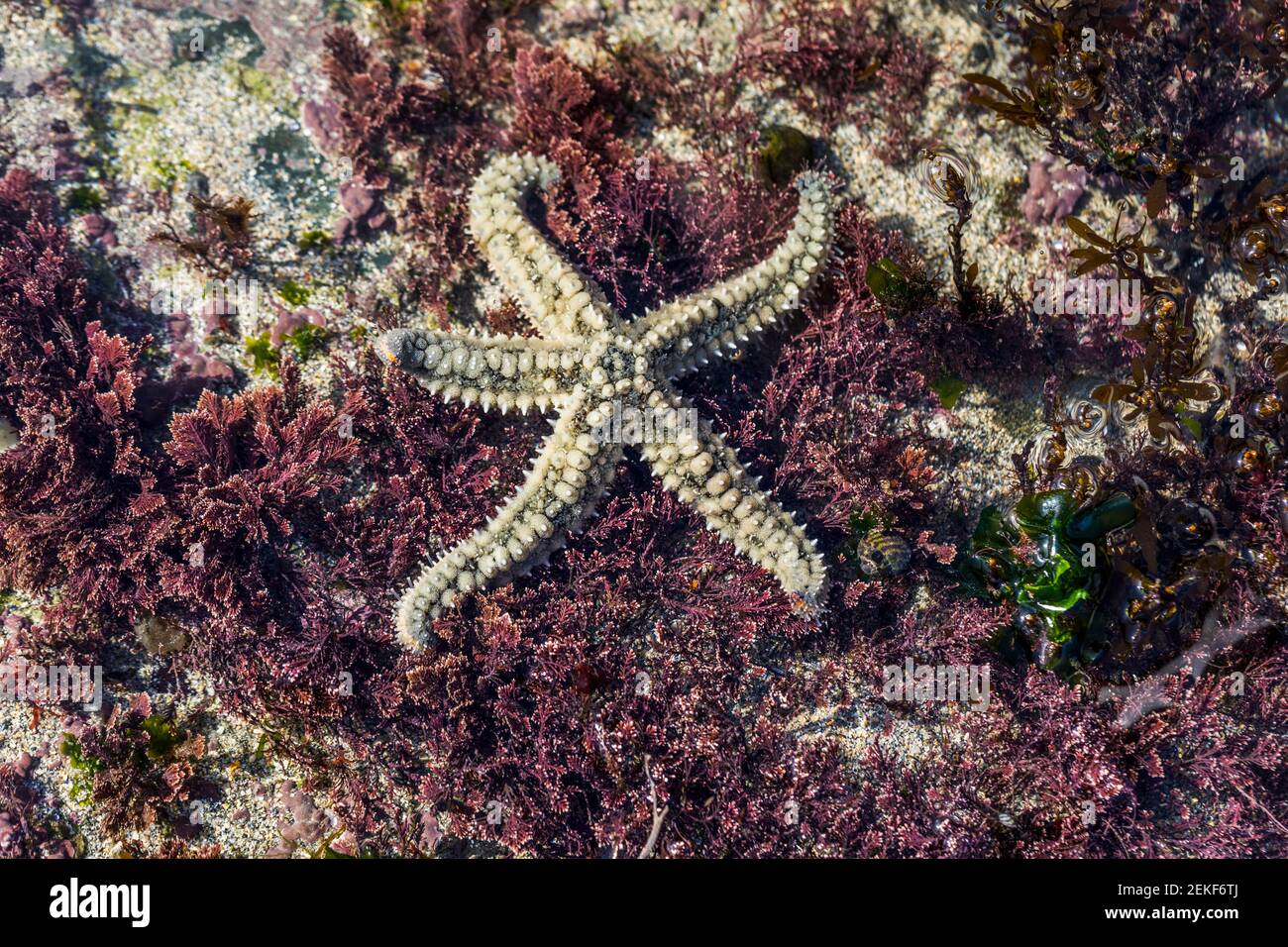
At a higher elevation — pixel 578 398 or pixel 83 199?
pixel 83 199

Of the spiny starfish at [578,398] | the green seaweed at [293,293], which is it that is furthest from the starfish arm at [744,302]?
the green seaweed at [293,293]

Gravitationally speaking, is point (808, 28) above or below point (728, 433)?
above

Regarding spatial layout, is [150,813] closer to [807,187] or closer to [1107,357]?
[807,187]

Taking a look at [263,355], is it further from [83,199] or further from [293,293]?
[83,199]

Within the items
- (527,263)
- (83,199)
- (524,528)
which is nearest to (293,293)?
(83,199)

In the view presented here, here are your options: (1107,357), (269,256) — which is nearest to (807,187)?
(1107,357)

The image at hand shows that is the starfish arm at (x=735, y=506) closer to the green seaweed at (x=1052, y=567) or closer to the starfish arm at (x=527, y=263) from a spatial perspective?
the starfish arm at (x=527, y=263)
